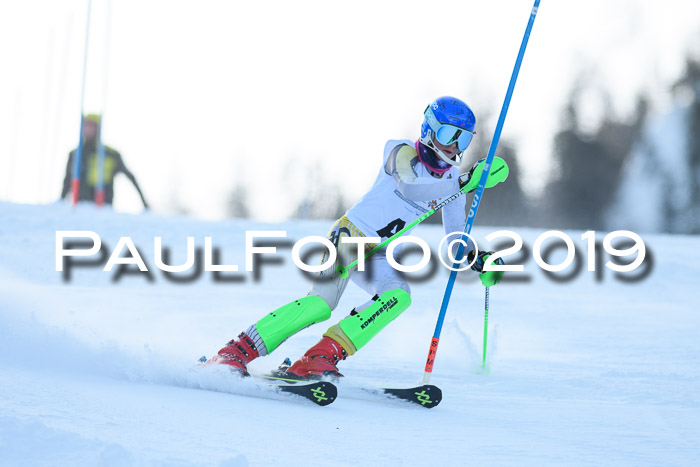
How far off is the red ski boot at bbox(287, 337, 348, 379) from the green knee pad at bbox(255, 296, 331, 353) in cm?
14

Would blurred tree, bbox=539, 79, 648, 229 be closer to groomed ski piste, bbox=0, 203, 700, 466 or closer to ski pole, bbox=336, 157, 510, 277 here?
groomed ski piste, bbox=0, 203, 700, 466

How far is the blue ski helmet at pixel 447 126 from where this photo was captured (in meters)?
3.90

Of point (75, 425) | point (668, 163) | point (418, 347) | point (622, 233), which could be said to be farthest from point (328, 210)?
point (75, 425)

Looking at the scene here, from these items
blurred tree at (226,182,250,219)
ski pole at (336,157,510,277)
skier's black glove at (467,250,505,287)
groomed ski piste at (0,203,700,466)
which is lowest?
blurred tree at (226,182,250,219)

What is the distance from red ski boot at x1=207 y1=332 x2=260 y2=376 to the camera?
367 centimetres

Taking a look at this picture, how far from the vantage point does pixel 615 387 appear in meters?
4.42

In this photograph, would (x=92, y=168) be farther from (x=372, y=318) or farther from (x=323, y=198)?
(x=323, y=198)

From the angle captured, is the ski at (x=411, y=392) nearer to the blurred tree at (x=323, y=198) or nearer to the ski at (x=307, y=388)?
the ski at (x=307, y=388)

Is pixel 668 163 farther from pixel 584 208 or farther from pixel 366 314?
pixel 366 314

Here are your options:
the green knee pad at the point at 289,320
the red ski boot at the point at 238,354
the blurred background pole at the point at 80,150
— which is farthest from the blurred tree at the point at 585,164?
the red ski boot at the point at 238,354

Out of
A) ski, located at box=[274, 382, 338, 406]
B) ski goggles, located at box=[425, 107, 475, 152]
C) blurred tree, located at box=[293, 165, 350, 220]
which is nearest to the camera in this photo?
ski, located at box=[274, 382, 338, 406]

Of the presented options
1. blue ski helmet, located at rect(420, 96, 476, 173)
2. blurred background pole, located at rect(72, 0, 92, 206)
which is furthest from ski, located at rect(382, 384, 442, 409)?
blurred background pole, located at rect(72, 0, 92, 206)

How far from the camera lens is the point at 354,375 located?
4.52 meters

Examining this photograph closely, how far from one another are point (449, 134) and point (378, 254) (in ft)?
2.45
